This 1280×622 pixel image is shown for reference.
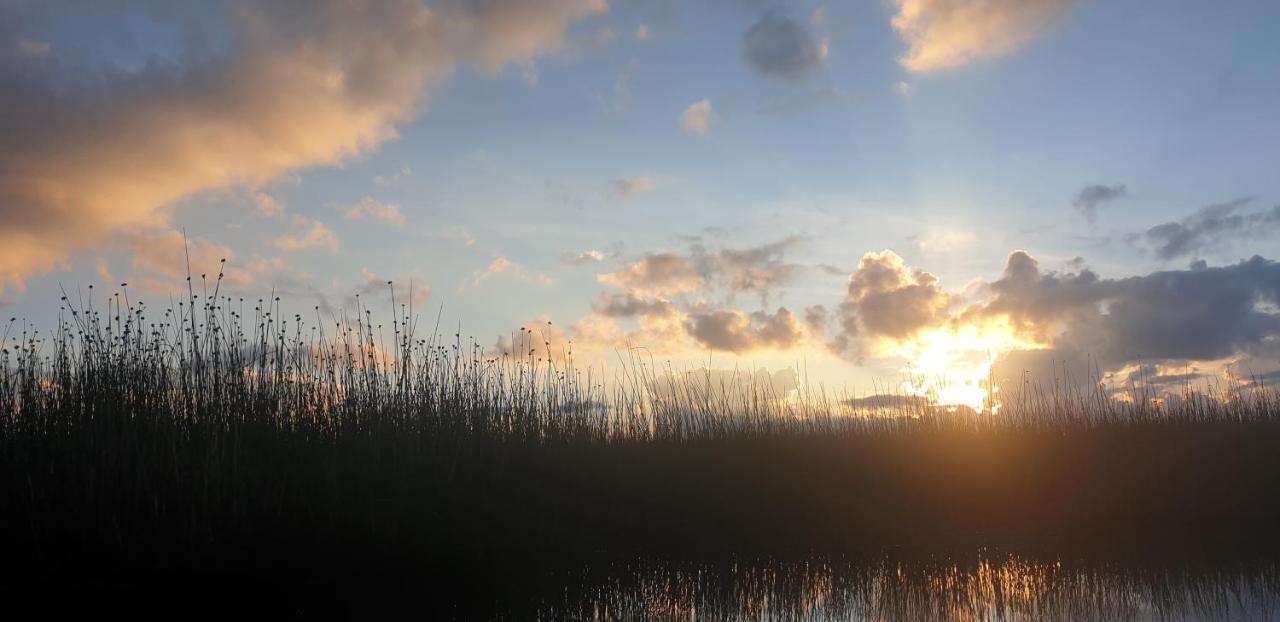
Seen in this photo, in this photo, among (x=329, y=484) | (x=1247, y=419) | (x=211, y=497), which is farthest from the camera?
(x=1247, y=419)

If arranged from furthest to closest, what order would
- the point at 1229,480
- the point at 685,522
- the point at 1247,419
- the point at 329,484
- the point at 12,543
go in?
the point at 1247,419 < the point at 1229,480 < the point at 685,522 < the point at 329,484 < the point at 12,543

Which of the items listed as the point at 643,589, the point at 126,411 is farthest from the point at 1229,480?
the point at 126,411

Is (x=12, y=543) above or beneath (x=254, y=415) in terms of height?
beneath

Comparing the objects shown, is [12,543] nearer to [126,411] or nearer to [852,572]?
[126,411]

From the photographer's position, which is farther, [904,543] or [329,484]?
[904,543]

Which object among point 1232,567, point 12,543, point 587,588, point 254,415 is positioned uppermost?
point 254,415

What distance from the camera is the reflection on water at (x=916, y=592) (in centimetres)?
426

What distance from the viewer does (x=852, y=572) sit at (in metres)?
5.43

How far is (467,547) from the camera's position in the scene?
243 inches

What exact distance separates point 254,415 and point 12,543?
156 cm

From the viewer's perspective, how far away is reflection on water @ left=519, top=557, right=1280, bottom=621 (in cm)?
426

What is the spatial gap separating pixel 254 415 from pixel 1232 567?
6873 millimetres

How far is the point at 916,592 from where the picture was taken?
478 cm

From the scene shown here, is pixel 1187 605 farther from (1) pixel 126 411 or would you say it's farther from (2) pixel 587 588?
(1) pixel 126 411
